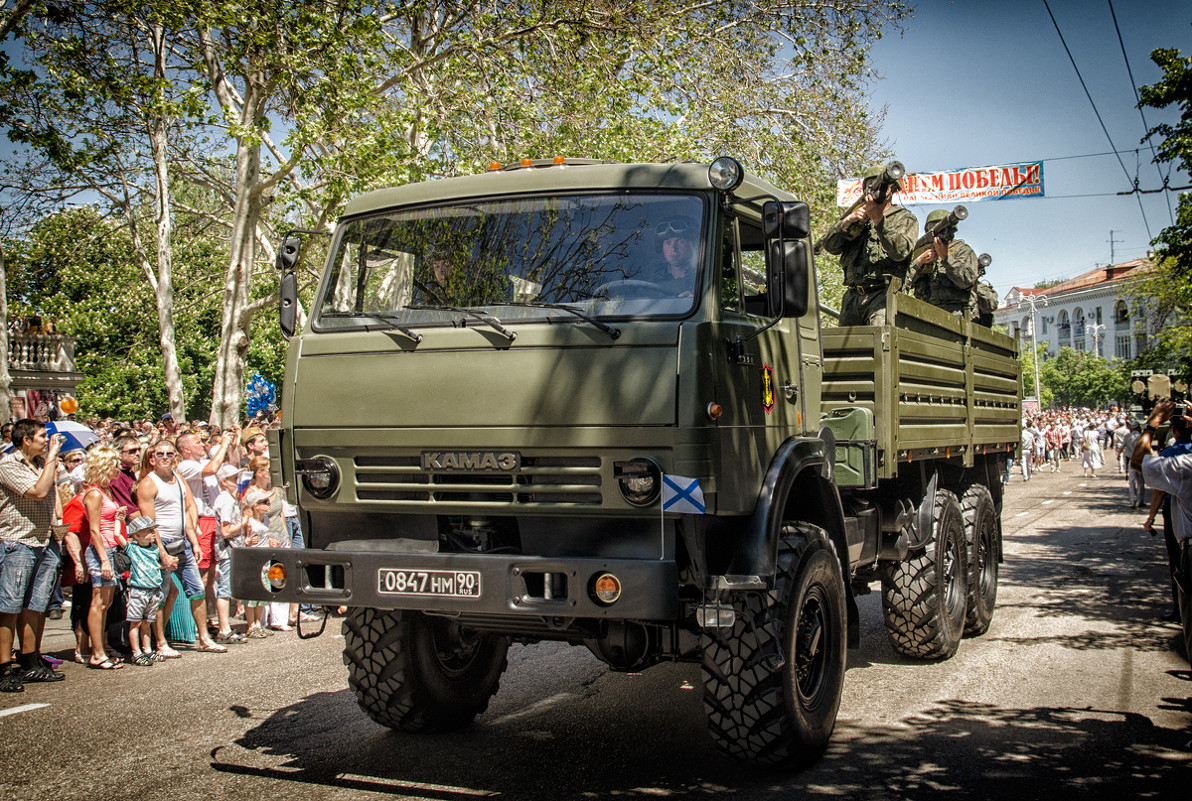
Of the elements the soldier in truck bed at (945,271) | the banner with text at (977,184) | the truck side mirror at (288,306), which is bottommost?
the truck side mirror at (288,306)

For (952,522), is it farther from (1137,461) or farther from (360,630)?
(360,630)

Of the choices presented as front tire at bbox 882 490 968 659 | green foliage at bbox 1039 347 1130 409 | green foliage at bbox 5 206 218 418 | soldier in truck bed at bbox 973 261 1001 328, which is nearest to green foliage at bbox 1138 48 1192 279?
soldier in truck bed at bbox 973 261 1001 328

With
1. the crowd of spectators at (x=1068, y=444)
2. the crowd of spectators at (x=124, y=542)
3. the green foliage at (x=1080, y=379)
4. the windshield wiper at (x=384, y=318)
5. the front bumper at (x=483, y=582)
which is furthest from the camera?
the green foliage at (x=1080, y=379)

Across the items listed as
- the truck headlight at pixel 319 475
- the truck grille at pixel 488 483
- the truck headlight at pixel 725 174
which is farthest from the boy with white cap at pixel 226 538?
the truck headlight at pixel 725 174

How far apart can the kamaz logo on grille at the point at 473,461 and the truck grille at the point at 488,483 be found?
3 cm

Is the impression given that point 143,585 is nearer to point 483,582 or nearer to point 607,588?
point 483,582

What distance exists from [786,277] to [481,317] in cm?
138

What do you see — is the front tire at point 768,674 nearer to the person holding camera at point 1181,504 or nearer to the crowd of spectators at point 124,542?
the person holding camera at point 1181,504

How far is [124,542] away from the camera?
8.48 meters

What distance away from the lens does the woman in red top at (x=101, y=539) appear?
8.12 metres

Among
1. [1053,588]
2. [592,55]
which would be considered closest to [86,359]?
[592,55]

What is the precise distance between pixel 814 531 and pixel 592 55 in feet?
45.3

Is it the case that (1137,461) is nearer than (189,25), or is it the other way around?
(1137,461)

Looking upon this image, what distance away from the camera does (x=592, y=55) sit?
17.3 meters
